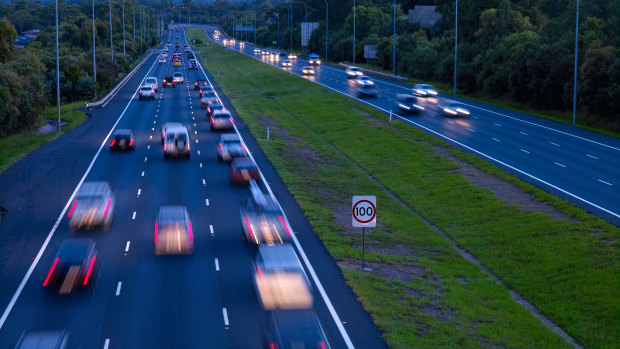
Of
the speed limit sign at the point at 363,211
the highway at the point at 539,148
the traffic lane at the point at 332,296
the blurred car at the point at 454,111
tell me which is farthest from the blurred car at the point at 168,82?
the speed limit sign at the point at 363,211

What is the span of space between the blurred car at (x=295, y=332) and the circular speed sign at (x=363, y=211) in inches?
246

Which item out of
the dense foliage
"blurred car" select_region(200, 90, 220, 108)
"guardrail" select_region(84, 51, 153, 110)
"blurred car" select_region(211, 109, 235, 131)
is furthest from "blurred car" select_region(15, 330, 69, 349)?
"guardrail" select_region(84, 51, 153, 110)

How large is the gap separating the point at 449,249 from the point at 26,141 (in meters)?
35.6

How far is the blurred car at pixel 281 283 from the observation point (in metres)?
19.2

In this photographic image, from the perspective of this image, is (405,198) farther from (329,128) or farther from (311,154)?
(329,128)

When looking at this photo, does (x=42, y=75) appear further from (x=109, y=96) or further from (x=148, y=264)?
(x=148, y=264)

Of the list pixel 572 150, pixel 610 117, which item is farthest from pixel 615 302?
pixel 610 117

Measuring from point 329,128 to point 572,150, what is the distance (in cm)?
2194

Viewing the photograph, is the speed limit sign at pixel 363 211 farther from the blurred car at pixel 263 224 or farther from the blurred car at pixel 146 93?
the blurred car at pixel 146 93

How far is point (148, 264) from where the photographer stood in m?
24.6

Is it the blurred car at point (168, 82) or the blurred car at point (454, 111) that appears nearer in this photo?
the blurred car at point (454, 111)

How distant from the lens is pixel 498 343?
1858 cm

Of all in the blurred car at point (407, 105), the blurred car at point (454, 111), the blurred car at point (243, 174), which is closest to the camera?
the blurred car at point (243, 174)

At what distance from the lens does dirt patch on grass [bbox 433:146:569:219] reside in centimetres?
3219
